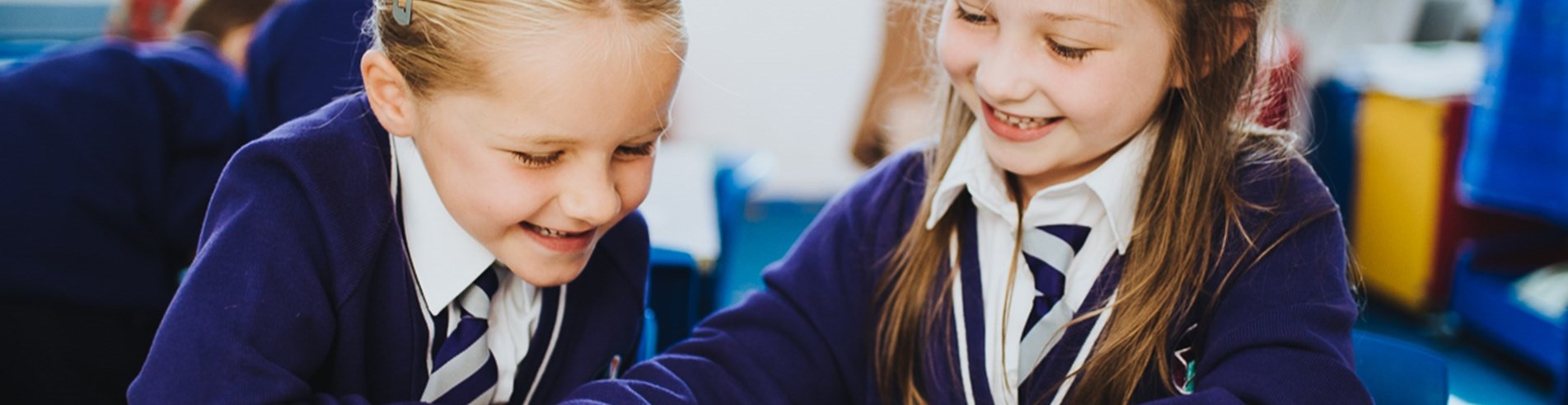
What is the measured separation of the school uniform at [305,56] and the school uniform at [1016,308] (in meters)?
0.62

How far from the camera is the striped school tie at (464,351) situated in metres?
0.98

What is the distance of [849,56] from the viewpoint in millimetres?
4473

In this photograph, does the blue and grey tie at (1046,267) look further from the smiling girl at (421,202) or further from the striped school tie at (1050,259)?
the smiling girl at (421,202)

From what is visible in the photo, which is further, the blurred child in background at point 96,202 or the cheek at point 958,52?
the blurred child in background at point 96,202

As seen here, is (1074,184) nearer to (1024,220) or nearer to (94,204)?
(1024,220)

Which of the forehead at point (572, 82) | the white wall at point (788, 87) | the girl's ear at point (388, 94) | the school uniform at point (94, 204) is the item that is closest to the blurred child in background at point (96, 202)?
the school uniform at point (94, 204)

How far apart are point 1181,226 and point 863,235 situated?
0.30 metres

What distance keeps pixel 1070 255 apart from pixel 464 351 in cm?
52

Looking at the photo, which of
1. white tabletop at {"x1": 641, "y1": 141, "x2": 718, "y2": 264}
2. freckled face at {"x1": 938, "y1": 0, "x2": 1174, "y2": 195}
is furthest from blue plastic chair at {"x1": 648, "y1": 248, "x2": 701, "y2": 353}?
freckled face at {"x1": 938, "y1": 0, "x2": 1174, "y2": 195}

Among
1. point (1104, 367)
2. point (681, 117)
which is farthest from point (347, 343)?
point (681, 117)

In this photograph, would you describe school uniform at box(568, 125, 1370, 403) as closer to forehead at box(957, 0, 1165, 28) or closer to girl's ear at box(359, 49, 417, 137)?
forehead at box(957, 0, 1165, 28)

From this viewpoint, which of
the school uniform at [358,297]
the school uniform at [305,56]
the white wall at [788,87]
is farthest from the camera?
the white wall at [788,87]

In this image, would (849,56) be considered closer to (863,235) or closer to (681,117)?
(681,117)

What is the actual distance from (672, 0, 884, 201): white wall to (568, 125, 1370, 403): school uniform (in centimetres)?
321
